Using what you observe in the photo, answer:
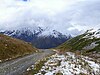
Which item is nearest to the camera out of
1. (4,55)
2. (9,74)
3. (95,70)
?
(9,74)

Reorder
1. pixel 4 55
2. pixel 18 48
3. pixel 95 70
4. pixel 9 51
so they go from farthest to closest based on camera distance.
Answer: pixel 18 48 < pixel 9 51 < pixel 4 55 < pixel 95 70

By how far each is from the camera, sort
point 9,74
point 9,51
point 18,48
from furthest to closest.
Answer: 1. point 18,48
2. point 9,51
3. point 9,74

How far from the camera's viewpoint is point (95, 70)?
127ft

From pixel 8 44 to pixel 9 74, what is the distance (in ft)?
128

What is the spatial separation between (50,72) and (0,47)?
3384cm

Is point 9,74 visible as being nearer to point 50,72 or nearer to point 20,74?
point 20,74

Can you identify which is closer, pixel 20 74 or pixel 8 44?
pixel 20 74

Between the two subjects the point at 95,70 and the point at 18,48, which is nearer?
the point at 95,70

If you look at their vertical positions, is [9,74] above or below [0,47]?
below

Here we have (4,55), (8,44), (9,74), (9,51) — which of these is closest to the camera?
(9,74)

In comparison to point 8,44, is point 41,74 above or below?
below

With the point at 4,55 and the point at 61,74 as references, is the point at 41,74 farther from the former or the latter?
the point at 4,55

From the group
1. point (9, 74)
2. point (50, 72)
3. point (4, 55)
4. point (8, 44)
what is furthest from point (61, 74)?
point (8, 44)

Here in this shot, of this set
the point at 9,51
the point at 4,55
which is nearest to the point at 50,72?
the point at 4,55
